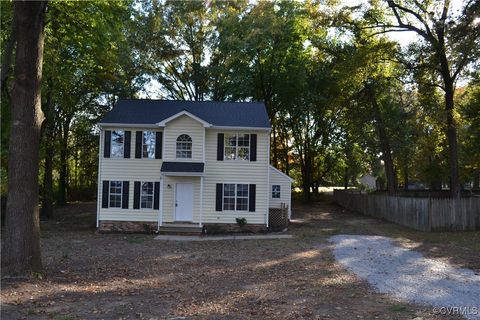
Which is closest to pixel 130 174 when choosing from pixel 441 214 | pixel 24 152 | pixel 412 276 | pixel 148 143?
pixel 148 143

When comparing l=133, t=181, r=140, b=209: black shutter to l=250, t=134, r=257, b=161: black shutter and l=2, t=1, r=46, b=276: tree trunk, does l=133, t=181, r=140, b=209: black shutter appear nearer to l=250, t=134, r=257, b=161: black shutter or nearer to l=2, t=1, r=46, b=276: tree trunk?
l=250, t=134, r=257, b=161: black shutter

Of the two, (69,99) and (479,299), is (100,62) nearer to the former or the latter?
(69,99)

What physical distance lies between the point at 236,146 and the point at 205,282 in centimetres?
1293

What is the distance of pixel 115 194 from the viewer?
2208 cm

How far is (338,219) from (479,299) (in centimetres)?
2007

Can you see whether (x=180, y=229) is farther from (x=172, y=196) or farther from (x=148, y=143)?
(x=148, y=143)

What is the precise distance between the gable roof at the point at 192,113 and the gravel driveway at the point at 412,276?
28.8 feet

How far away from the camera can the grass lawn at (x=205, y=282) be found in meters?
7.37

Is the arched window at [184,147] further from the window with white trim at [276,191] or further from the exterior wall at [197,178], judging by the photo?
the window with white trim at [276,191]

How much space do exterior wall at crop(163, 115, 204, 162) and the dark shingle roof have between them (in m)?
0.29

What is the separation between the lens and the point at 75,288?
8.84 metres

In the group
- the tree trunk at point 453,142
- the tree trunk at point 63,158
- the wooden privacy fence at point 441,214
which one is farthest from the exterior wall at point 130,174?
the tree trunk at point 453,142
